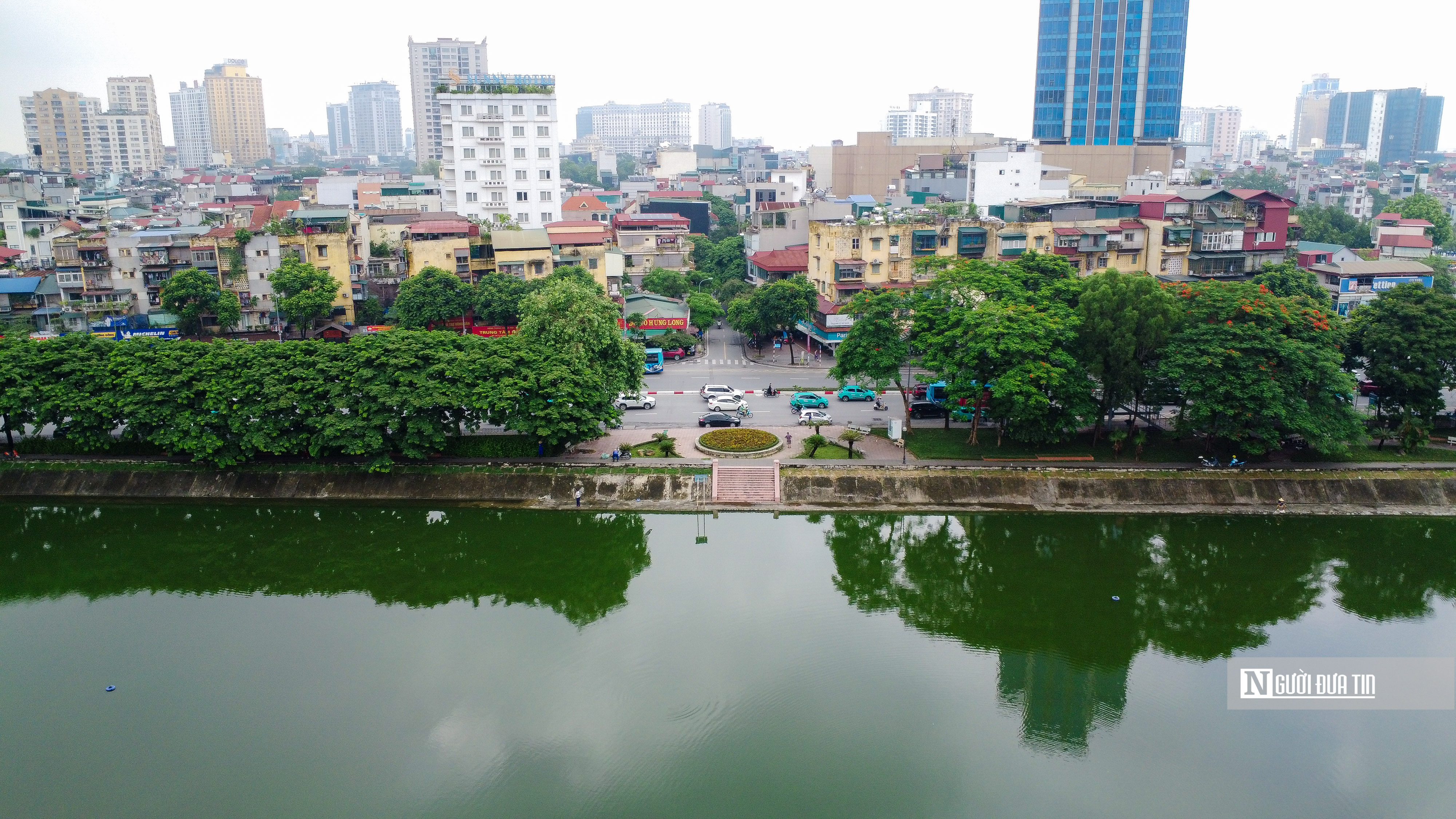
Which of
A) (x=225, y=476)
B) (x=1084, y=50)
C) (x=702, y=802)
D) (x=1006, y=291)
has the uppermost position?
(x=1084, y=50)

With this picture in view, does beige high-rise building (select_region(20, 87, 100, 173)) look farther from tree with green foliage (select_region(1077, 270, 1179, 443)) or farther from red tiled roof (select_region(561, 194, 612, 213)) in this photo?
tree with green foliage (select_region(1077, 270, 1179, 443))

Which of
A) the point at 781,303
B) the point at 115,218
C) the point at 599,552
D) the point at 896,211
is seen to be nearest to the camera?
the point at 599,552

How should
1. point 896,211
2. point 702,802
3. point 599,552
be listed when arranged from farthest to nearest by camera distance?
point 896,211 < point 599,552 < point 702,802

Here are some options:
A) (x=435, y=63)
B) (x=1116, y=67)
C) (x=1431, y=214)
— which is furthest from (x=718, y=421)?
(x=435, y=63)

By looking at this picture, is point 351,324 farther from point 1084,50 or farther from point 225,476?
point 1084,50

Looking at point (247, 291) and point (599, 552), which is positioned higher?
point (247, 291)

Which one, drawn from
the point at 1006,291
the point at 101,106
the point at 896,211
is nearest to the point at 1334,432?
the point at 1006,291

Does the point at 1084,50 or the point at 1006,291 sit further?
the point at 1084,50

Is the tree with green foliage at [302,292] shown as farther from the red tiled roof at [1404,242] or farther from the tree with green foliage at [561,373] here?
the red tiled roof at [1404,242]
